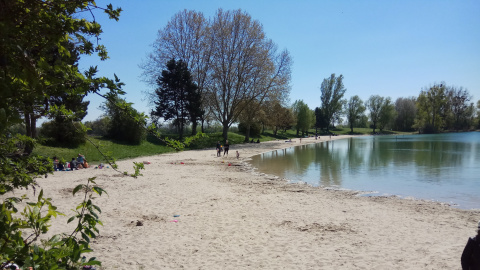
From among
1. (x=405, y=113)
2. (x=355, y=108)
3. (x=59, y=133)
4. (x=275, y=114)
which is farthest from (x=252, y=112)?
(x=405, y=113)

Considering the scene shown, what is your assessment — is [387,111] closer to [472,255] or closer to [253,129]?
[253,129]

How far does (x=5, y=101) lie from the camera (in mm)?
1673

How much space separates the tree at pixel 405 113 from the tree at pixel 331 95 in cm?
2516

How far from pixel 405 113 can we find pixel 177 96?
98447mm

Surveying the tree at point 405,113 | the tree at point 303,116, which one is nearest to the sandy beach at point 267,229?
the tree at point 303,116

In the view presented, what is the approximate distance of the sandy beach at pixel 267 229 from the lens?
6473mm

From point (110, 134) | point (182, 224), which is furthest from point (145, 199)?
point (110, 134)

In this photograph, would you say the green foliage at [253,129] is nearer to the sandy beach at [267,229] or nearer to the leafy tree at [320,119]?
the leafy tree at [320,119]

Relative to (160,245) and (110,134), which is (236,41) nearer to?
(110,134)

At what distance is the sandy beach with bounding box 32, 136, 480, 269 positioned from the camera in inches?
255

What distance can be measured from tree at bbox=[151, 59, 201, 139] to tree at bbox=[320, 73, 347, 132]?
6772 cm

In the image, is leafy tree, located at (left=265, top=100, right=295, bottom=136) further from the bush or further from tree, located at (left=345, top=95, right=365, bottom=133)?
tree, located at (left=345, top=95, right=365, bottom=133)

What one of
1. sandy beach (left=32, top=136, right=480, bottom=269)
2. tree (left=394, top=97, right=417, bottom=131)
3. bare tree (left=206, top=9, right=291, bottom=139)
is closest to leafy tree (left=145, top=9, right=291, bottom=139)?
bare tree (left=206, top=9, right=291, bottom=139)

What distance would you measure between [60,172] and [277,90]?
34607 millimetres
